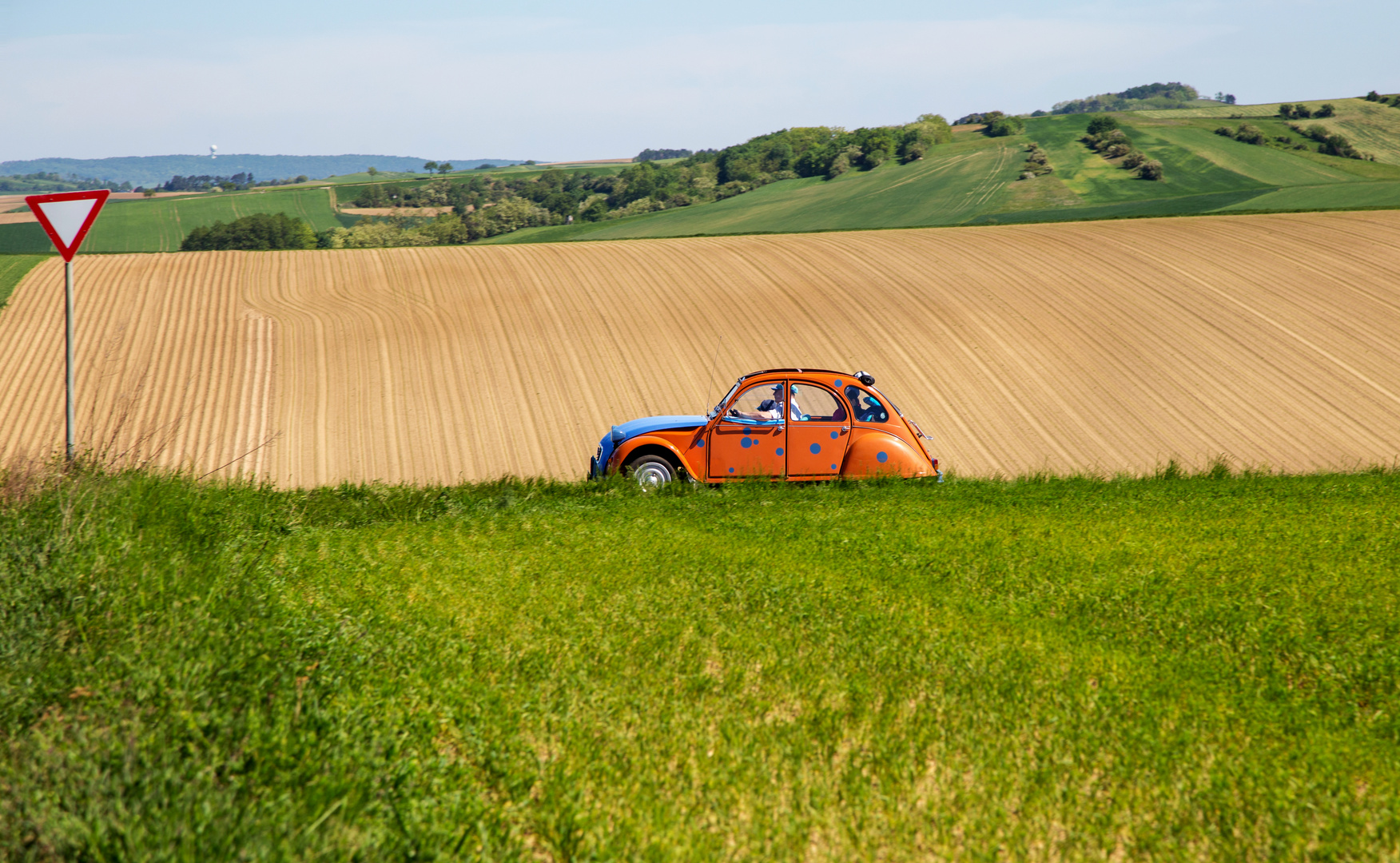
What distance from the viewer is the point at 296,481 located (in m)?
15.3

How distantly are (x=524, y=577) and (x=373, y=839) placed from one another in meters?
3.83

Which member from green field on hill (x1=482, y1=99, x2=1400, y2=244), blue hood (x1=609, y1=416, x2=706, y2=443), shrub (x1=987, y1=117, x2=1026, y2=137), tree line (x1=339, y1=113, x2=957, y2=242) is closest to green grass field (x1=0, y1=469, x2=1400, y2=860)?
blue hood (x1=609, y1=416, x2=706, y2=443)

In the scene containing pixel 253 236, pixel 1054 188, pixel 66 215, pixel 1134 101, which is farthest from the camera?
pixel 1134 101

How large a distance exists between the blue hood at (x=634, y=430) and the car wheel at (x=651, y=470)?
337 millimetres

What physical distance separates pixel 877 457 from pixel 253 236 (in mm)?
59237

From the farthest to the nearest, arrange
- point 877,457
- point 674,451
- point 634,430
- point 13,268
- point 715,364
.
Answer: point 13,268 → point 715,364 → point 634,430 → point 674,451 → point 877,457

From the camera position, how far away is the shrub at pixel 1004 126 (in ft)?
245

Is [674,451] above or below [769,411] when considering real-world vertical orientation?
below

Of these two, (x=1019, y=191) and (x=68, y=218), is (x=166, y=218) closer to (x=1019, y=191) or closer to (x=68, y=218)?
(x=1019, y=191)

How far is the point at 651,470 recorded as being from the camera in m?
12.0

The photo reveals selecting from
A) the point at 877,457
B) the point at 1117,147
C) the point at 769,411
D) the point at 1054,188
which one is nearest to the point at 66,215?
the point at 769,411

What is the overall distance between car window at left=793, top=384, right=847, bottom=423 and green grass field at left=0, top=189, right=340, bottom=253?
50.4 m

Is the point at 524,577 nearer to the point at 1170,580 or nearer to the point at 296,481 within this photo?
the point at 1170,580

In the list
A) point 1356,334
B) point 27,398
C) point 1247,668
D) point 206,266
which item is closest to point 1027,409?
point 1356,334
